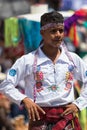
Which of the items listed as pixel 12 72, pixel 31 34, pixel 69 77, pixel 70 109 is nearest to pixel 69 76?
pixel 69 77

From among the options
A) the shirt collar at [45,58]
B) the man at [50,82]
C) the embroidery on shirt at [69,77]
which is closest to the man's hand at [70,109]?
the man at [50,82]

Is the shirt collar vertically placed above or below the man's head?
below

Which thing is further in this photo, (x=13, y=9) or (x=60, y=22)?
(x=13, y=9)

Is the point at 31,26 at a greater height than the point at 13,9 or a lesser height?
greater

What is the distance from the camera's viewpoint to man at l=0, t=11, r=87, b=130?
21.2 feet

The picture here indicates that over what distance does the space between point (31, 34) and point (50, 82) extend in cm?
328

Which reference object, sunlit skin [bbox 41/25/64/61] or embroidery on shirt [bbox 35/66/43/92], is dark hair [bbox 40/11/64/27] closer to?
sunlit skin [bbox 41/25/64/61]

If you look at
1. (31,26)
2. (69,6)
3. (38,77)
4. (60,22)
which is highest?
(60,22)

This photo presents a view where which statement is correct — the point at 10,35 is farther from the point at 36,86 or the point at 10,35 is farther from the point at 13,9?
the point at 36,86

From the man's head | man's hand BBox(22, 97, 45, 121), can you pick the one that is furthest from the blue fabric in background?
man's hand BBox(22, 97, 45, 121)

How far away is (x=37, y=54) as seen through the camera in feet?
21.8

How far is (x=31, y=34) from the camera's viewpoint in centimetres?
972

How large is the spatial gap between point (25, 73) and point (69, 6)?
7107 mm

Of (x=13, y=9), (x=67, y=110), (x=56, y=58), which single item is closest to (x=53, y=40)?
(x=56, y=58)
